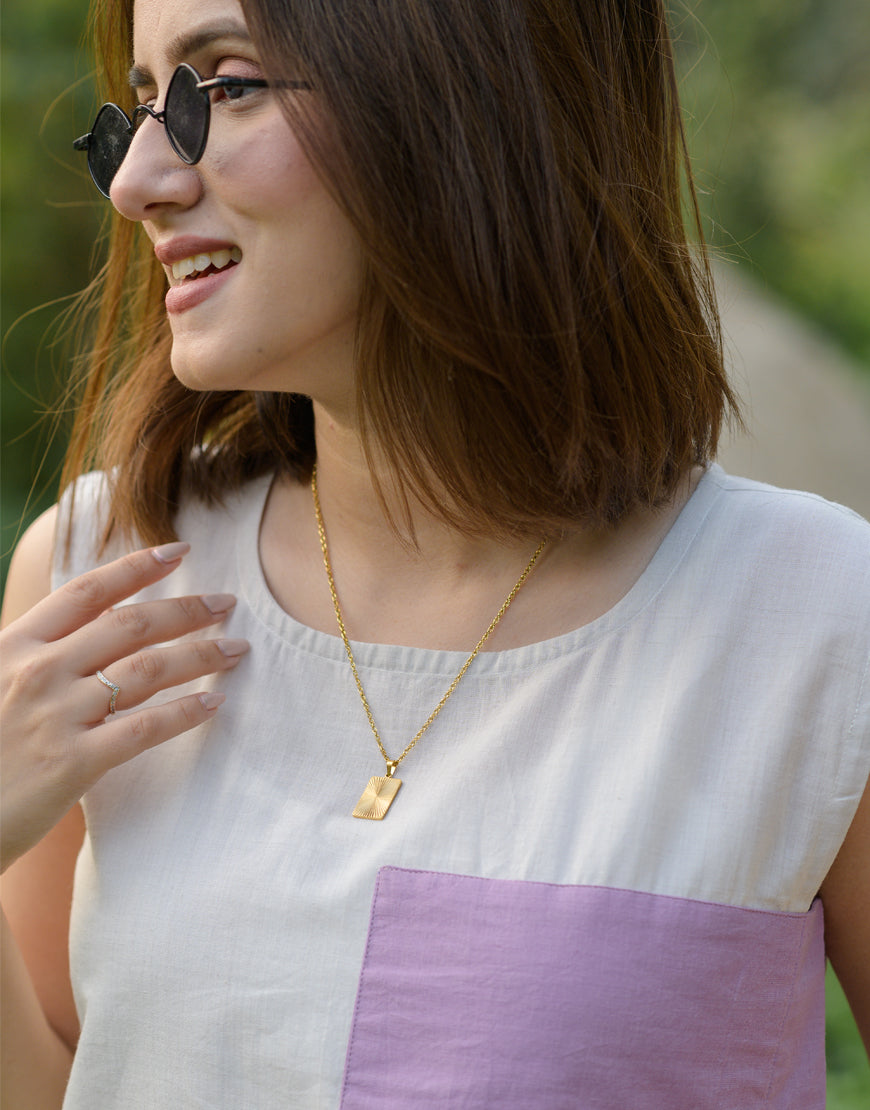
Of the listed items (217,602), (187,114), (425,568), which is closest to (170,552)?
(217,602)

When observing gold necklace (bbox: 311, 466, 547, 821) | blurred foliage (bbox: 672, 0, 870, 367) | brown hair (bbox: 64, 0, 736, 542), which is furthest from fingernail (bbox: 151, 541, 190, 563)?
blurred foliage (bbox: 672, 0, 870, 367)

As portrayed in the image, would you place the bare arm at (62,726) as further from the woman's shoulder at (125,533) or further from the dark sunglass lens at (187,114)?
the dark sunglass lens at (187,114)

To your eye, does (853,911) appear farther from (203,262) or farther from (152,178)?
(152,178)

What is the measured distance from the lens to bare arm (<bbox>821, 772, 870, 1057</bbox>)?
1.28 metres

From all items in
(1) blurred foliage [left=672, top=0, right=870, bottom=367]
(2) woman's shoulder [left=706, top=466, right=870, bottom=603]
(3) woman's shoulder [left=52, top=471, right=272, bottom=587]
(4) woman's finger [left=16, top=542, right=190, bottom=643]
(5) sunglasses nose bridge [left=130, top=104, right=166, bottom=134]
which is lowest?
(1) blurred foliage [left=672, top=0, right=870, bottom=367]

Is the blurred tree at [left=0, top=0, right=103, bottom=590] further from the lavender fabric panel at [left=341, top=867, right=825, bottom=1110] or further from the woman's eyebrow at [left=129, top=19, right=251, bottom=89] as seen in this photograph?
the lavender fabric panel at [left=341, top=867, right=825, bottom=1110]

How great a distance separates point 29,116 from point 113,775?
18.1 feet

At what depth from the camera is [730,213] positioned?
29.5 feet

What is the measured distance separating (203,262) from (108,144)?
294 mm

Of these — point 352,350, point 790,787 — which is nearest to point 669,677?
point 790,787

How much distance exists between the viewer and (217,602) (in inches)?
61.9

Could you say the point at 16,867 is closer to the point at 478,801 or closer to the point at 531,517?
the point at 478,801

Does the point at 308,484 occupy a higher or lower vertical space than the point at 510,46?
lower

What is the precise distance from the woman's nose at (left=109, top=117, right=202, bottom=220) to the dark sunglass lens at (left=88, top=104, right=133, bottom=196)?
9 centimetres
